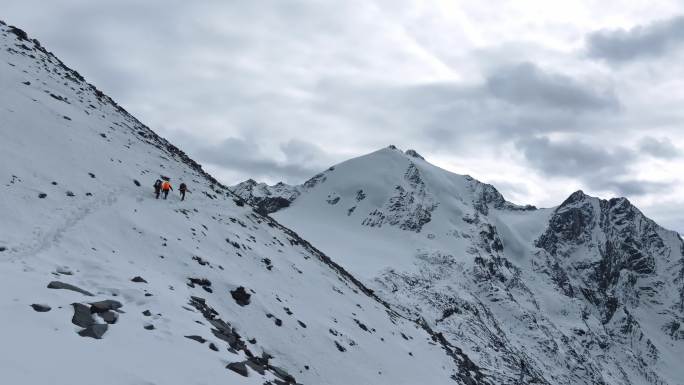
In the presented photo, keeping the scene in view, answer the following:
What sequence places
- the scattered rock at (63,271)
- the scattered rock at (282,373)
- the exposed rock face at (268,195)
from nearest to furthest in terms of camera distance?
1. the scattered rock at (63,271)
2. the scattered rock at (282,373)
3. the exposed rock face at (268,195)

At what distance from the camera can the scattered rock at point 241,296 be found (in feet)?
76.2

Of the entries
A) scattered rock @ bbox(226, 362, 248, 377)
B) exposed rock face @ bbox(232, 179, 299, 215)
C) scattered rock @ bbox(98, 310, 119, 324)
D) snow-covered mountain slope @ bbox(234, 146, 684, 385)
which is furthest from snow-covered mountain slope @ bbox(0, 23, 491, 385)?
exposed rock face @ bbox(232, 179, 299, 215)

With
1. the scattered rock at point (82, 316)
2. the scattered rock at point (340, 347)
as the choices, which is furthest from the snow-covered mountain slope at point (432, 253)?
the scattered rock at point (82, 316)

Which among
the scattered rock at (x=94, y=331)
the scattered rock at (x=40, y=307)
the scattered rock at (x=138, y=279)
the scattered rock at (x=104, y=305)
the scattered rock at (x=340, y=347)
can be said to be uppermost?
the scattered rock at (x=138, y=279)

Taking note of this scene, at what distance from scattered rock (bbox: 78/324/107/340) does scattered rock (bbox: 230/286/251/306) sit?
10567 mm

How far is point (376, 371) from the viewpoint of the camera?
1054 inches

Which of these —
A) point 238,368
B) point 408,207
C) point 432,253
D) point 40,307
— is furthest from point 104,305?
point 408,207

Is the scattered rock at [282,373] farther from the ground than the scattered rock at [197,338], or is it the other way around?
the scattered rock at [197,338]

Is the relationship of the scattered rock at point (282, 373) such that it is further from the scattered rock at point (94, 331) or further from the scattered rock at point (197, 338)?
the scattered rock at point (94, 331)

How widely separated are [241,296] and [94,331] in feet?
37.7

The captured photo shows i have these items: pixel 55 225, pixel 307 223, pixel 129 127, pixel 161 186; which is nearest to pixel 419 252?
pixel 307 223

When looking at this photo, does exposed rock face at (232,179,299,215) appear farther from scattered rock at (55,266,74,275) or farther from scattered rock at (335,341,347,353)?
scattered rock at (55,266,74,275)

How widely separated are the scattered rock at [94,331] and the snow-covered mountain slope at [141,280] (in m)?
0.09

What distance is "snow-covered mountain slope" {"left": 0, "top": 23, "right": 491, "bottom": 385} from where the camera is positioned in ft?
39.6
